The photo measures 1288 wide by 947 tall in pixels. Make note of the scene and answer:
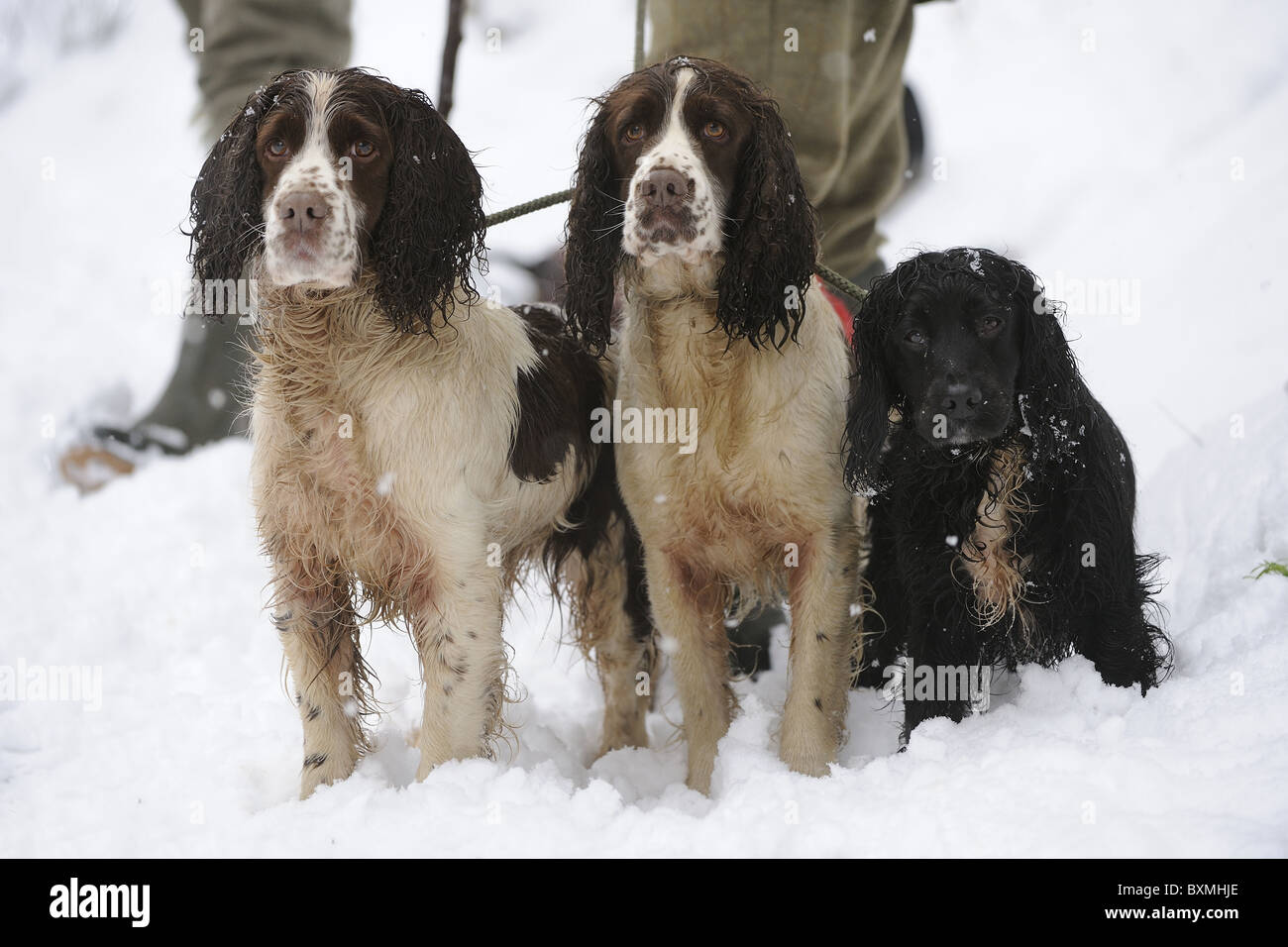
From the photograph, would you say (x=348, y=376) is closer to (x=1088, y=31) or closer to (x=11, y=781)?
(x=11, y=781)

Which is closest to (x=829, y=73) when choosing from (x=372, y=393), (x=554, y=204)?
(x=554, y=204)

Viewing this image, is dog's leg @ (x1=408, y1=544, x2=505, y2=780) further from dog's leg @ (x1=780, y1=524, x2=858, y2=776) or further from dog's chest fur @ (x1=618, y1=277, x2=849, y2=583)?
dog's leg @ (x1=780, y1=524, x2=858, y2=776)

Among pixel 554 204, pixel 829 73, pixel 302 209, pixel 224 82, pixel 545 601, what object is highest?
pixel 224 82

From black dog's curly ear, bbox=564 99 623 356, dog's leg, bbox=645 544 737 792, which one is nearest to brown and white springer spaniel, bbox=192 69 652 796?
black dog's curly ear, bbox=564 99 623 356

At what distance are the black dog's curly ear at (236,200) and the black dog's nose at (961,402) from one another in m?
1.75

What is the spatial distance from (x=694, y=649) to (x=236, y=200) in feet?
5.87

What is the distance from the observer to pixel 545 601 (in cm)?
520

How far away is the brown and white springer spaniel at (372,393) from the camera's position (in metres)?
2.88

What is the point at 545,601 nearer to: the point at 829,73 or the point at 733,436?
the point at 733,436

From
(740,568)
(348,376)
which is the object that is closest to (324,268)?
(348,376)

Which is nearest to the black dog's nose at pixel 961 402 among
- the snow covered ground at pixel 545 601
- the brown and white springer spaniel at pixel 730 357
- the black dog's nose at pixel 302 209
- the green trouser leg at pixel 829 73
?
the brown and white springer spaniel at pixel 730 357

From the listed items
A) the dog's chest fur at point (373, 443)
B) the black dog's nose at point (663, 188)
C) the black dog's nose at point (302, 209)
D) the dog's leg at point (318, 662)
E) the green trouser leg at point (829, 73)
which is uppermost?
the green trouser leg at point (829, 73)

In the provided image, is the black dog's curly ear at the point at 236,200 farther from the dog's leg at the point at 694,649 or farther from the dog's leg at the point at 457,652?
the dog's leg at the point at 694,649

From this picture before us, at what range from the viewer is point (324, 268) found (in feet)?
9.16
